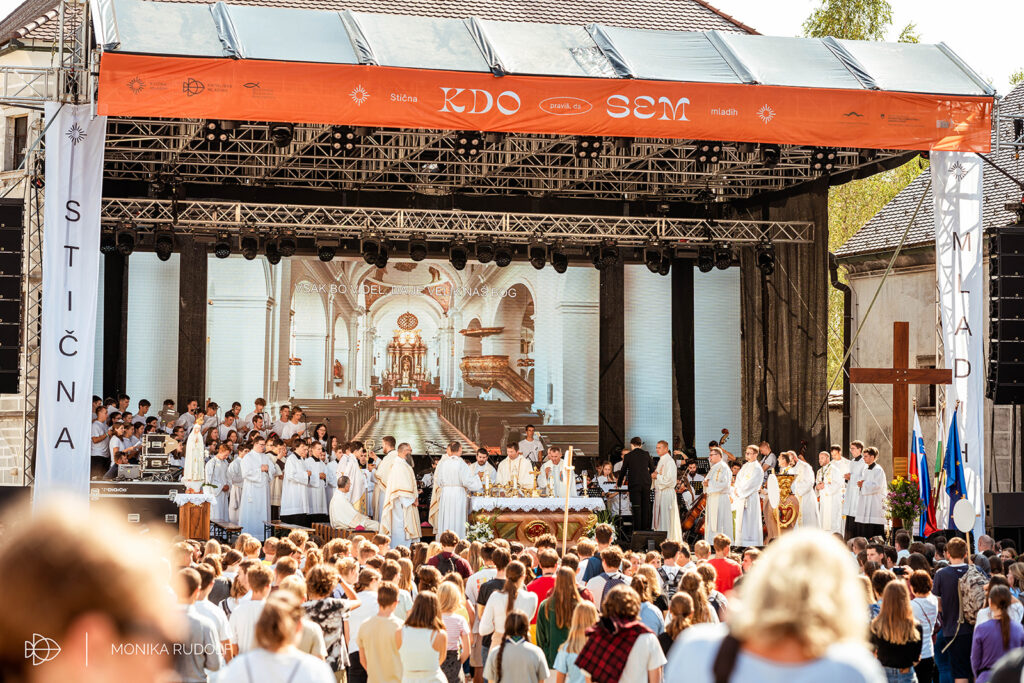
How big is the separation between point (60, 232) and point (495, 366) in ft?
43.5

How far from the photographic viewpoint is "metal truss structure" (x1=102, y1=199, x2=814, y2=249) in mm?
21781

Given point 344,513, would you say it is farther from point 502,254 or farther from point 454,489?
point 502,254

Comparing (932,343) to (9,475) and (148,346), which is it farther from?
(9,475)

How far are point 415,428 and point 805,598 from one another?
22.6 meters

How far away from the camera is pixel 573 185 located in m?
24.7

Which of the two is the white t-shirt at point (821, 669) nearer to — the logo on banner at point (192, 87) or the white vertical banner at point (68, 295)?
the white vertical banner at point (68, 295)

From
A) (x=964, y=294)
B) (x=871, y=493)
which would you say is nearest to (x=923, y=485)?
(x=964, y=294)

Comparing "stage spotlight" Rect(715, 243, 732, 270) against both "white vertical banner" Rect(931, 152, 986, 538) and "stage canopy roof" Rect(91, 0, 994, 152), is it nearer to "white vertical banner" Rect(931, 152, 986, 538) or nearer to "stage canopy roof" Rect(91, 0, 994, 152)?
"stage canopy roof" Rect(91, 0, 994, 152)

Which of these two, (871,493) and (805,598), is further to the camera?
(871,493)

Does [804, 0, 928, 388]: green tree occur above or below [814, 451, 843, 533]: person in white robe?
above

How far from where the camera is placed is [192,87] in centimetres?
1499

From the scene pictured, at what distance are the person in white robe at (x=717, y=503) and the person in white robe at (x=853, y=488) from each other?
75.5 inches

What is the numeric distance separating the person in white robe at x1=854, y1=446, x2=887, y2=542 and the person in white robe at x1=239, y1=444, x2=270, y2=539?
9.59 m

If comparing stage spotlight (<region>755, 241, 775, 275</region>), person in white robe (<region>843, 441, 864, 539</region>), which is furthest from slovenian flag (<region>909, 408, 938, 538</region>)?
stage spotlight (<region>755, 241, 775, 275</region>)
